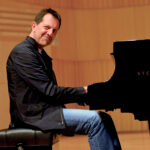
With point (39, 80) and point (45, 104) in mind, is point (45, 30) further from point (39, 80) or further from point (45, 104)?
point (45, 104)

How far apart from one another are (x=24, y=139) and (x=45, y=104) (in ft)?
0.90

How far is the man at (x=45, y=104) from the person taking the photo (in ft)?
6.94

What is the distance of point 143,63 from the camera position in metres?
2.15

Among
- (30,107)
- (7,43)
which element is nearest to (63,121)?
(30,107)

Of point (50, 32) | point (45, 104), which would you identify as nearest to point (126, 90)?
point (45, 104)

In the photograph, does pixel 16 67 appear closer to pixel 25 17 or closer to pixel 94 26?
pixel 25 17

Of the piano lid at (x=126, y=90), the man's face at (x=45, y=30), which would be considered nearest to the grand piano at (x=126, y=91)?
the piano lid at (x=126, y=90)

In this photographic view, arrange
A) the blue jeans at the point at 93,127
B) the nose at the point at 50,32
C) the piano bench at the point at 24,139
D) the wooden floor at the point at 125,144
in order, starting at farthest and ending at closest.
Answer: the wooden floor at the point at 125,144 < the nose at the point at 50,32 < the piano bench at the point at 24,139 < the blue jeans at the point at 93,127

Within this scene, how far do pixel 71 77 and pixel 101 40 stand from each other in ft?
3.06

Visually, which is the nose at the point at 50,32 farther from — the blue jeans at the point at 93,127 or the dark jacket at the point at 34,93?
the blue jeans at the point at 93,127

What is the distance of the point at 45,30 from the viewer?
2379 mm

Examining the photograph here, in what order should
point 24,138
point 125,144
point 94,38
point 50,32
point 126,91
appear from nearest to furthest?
point 126,91
point 24,138
point 50,32
point 125,144
point 94,38

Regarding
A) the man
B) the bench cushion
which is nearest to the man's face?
the man

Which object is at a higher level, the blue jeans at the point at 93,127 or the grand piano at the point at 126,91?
the grand piano at the point at 126,91
